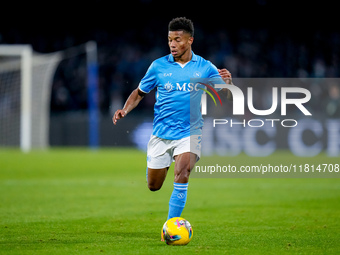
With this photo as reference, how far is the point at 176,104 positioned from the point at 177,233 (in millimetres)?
1427

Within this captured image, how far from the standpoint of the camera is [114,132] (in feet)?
84.1

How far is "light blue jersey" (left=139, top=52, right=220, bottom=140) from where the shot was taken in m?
6.45

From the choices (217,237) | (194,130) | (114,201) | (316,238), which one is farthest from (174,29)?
(114,201)

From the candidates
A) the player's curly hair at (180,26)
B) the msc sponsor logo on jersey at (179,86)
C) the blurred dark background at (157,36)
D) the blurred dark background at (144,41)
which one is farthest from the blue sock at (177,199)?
the blurred dark background at (157,36)

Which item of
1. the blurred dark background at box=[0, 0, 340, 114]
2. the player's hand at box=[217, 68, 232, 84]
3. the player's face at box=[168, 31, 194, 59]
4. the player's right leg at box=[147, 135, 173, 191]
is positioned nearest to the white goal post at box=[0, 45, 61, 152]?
the blurred dark background at box=[0, 0, 340, 114]

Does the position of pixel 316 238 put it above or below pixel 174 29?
below

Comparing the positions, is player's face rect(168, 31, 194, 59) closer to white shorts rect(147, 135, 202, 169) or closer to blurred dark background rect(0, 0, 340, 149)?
white shorts rect(147, 135, 202, 169)

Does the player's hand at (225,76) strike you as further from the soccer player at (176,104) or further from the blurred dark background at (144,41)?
the blurred dark background at (144,41)

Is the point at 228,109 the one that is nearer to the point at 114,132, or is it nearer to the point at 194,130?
the point at 114,132

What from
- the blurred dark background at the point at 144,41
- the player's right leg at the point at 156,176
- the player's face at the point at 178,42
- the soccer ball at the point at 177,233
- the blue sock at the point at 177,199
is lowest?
the soccer ball at the point at 177,233

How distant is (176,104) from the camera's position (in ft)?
Answer: 21.3

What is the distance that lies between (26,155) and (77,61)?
7.97 metres

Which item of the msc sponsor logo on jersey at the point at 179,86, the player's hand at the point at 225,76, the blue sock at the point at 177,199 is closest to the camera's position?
the blue sock at the point at 177,199

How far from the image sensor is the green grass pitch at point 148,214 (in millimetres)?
5754
